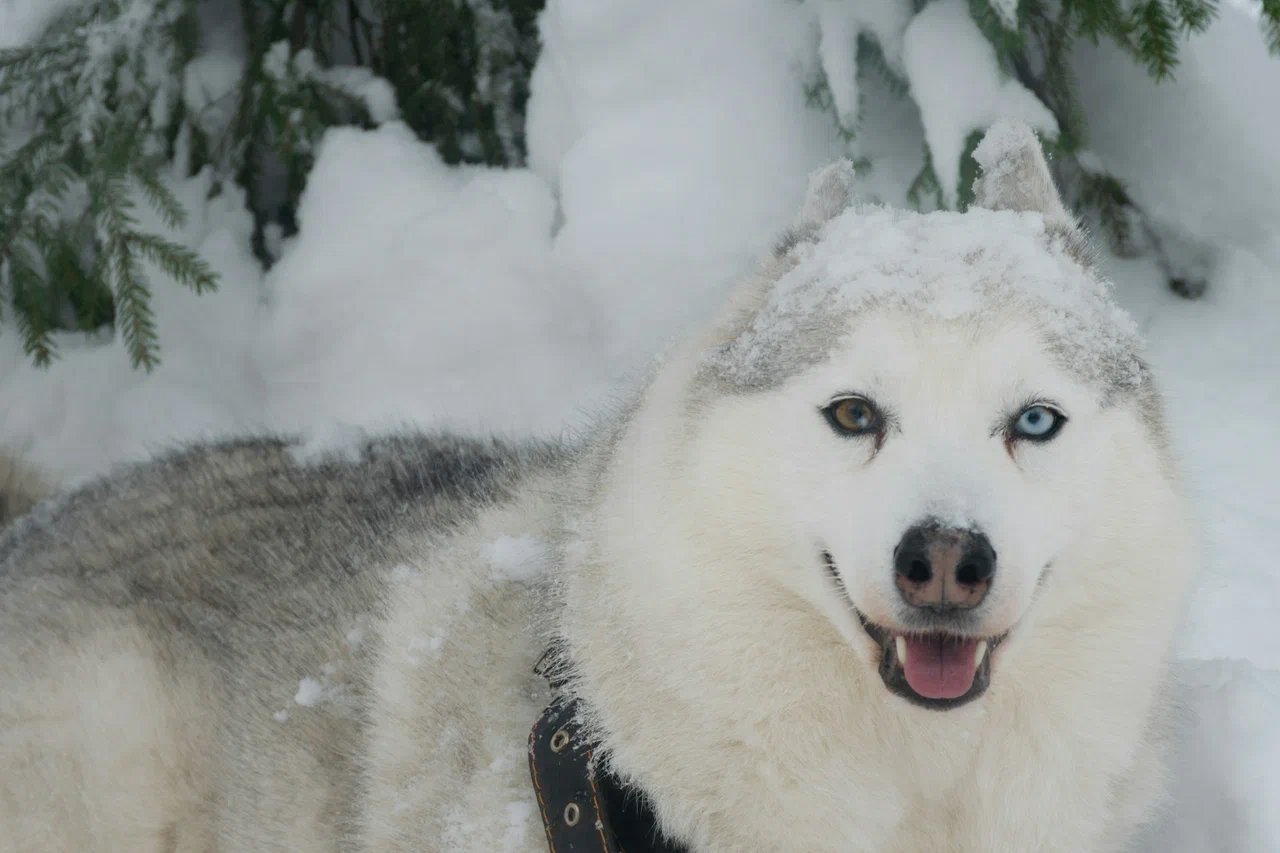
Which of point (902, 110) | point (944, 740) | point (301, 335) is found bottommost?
point (301, 335)

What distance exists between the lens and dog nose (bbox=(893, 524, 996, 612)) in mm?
1622

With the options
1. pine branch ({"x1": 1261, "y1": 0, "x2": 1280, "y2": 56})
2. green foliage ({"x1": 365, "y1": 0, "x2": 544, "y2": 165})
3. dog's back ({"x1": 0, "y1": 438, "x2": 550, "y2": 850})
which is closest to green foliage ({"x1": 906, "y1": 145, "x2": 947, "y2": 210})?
pine branch ({"x1": 1261, "y1": 0, "x2": 1280, "y2": 56})

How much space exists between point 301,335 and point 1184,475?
3119mm

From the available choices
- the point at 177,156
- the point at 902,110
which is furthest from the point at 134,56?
the point at 902,110

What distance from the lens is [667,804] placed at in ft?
6.33

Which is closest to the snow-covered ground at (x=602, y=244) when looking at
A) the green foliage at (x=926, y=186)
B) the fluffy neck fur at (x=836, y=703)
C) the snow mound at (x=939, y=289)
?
the green foliage at (x=926, y=186)

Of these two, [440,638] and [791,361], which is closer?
[791,361]

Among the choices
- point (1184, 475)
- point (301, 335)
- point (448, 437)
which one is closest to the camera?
point (1184, 475)

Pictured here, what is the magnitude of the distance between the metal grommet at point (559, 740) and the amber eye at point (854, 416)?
666mm

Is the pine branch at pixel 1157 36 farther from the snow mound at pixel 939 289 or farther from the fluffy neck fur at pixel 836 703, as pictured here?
the fluffy neck fur at pixel 836 703

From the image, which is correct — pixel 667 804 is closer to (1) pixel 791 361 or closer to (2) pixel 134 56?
(1) pixel 791 361

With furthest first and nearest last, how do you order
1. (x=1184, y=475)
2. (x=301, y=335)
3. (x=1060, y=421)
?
(x=301, y=335)
(x=1184, y=475)
(x=1060, y=421)

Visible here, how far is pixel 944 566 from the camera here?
1.62 meters

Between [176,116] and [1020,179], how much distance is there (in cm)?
325
